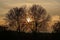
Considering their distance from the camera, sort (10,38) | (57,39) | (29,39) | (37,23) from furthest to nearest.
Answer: (37,23)
(57,39)
(29,39)
(10,38)

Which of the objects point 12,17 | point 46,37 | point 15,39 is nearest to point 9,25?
point 12,17

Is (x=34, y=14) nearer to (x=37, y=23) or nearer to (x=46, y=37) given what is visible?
(x=37, y=23)

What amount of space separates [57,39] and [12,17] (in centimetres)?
2680

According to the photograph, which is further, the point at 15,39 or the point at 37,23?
the point at 37,23

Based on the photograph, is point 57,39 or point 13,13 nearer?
point 57,39

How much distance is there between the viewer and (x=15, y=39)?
43.3 m

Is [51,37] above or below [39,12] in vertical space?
below

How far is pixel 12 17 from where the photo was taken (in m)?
76.2

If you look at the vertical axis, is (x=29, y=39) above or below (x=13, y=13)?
below

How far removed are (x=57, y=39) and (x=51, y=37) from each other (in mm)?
1237

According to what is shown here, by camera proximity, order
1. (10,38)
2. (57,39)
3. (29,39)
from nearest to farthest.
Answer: (10,38)
(29,39)
(57,39)

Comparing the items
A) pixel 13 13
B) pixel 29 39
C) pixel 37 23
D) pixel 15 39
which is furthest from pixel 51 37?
pixel 13 13

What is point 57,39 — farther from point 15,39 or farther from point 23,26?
point 23,26

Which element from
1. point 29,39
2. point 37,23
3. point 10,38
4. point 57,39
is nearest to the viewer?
point 10,38
